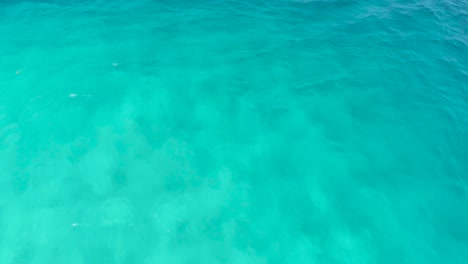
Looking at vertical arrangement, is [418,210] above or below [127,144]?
below

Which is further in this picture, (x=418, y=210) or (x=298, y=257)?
(x=418, y=210)

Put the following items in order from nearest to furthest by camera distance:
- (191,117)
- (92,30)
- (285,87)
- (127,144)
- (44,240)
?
(44,240) < (127,144) < (191,117) < (285,87) < (92,30)

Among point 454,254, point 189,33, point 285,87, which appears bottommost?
point 454,254

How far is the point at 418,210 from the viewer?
1037 centimetres

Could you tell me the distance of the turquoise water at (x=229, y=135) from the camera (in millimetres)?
9484

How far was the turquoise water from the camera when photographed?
31.1 feet

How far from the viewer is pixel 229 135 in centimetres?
1223

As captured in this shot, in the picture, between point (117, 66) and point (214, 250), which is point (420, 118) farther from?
point (117, 66)

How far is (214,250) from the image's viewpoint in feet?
30.1

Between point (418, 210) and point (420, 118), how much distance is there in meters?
4.68

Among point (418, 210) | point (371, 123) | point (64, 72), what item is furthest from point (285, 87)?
point (64, 72)

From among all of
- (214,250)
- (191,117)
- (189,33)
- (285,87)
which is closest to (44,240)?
(214,250)

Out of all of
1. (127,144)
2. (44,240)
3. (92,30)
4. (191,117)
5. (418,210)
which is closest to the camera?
(44,240)

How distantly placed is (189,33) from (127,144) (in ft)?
26.1
